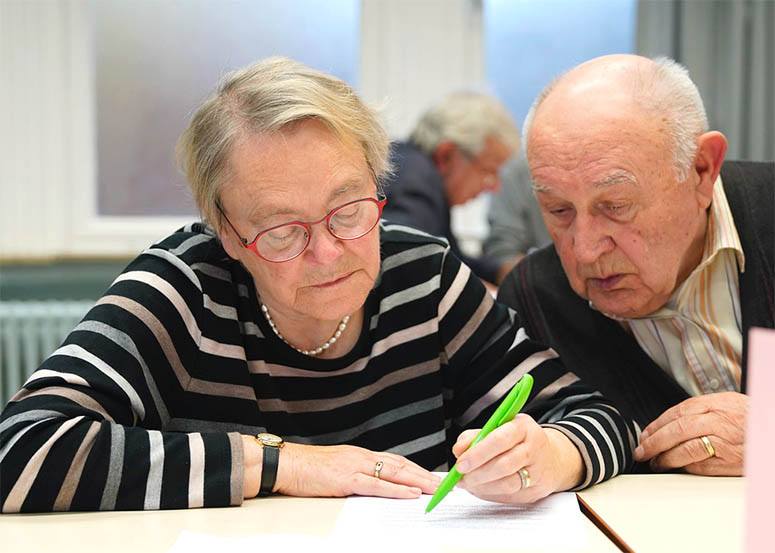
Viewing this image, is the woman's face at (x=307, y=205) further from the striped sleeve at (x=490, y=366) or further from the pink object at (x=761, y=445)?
the pink object at (x=761, y=445)

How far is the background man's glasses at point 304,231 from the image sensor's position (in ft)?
4.99

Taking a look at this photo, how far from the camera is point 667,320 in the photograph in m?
1.86

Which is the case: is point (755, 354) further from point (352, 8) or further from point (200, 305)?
point (352, 8)

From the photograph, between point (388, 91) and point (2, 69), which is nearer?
point (2, 69)

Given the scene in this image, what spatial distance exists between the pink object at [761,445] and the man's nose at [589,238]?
949mm

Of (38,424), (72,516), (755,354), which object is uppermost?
(755,354)

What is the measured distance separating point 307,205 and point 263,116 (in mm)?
162

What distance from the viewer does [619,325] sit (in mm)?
1924

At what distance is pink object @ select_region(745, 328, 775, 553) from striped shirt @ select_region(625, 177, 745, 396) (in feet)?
3.51

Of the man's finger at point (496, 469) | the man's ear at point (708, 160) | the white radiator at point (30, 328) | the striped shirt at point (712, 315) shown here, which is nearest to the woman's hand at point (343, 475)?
the man's finger at point (496, 469)

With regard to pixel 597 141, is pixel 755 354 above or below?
below

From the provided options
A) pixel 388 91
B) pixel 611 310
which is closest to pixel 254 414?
pixel 611 310

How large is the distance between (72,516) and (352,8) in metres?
3.68

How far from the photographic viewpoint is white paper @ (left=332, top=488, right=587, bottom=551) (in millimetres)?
A: 1185
